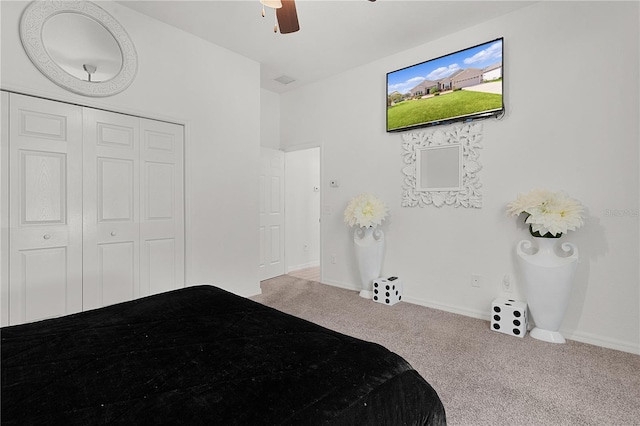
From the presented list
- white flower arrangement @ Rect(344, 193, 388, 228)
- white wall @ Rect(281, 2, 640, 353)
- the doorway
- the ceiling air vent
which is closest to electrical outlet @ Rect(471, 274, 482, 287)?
white wall @ Rect(281, 2, 640, 353)

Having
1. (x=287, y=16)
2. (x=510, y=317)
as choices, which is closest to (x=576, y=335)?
(x=510, y=317)

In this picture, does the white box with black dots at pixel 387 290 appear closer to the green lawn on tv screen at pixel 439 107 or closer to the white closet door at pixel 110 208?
the green lawn on tv screen at pixel 439 107

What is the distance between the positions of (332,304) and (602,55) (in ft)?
10.8

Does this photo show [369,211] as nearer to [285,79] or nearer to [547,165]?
[547,165]

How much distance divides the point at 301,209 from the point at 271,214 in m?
0.82

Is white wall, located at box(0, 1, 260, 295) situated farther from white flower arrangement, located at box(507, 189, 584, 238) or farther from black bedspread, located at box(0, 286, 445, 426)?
white flower arrangement, located at box(507, 189, 584, 238)

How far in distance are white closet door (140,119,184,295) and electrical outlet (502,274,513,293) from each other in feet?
10.5

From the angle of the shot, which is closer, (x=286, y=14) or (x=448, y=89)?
(x=286, y=14)

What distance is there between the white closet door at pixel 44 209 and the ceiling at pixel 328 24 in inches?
49.4

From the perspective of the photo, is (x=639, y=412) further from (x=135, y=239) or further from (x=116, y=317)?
(x=135, y=239)

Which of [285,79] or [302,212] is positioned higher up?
[285,79]

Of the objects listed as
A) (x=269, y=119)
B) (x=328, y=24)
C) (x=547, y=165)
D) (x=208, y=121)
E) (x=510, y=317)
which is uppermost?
(x=328, y=24)

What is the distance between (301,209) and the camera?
550 centimetres

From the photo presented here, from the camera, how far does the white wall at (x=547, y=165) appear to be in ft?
8.05
